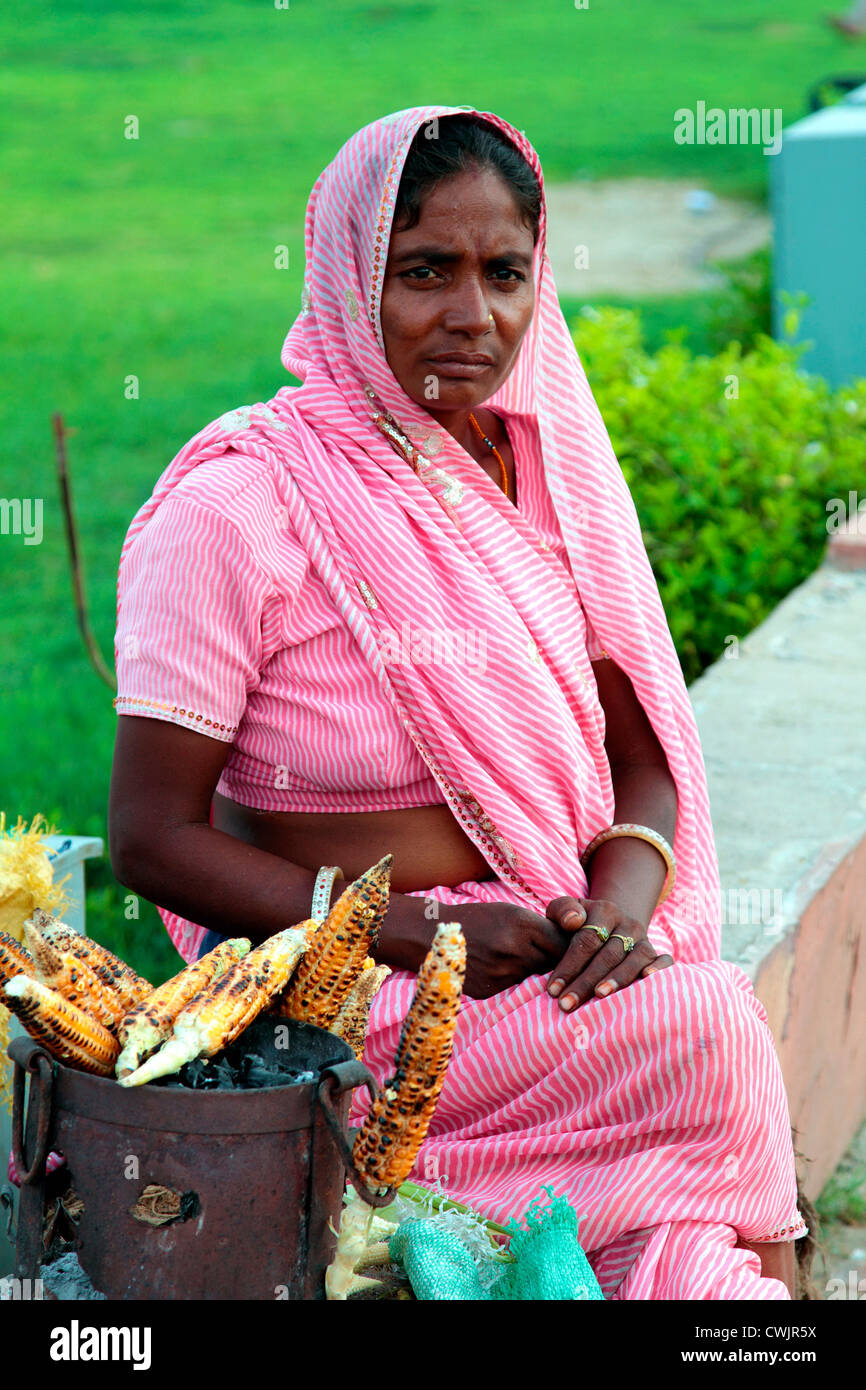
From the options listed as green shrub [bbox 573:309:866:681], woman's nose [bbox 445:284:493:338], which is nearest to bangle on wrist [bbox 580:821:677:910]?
woman's nose [bbox 445:284:493:338]

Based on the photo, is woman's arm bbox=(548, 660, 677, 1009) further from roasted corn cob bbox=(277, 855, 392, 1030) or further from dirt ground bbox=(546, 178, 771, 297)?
dirt ground bbox=(546, 178, 771, 297)

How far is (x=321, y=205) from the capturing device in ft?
8.16

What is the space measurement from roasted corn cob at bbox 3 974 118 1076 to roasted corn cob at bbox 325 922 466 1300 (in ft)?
0.94

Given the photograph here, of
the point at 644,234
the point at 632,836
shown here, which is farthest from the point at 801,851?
the point at 644,234

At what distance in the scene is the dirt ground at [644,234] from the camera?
40.7 ft

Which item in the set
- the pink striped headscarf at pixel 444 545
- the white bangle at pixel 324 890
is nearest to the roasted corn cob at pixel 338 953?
the white bangle at pixel 324 890

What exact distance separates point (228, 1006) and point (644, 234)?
12777 mm

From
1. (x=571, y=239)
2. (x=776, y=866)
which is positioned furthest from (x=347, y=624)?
(x=571, y=239)

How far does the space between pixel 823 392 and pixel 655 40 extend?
14945mm

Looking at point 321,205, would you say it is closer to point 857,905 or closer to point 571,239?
point 857,905

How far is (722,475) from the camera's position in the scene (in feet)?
18.6

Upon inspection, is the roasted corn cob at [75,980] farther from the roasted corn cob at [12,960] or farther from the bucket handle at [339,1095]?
the bucket handle at [339,1095]

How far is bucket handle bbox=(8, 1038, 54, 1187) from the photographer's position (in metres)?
1.64

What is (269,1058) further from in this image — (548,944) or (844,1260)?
(844,1260)
